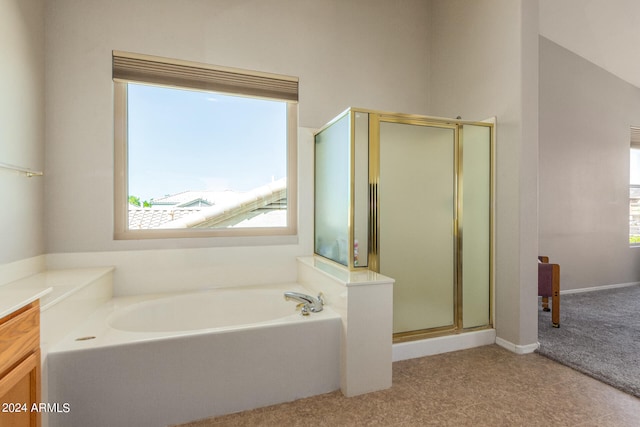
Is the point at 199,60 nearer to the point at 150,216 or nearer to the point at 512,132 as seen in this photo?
the point at 150,216

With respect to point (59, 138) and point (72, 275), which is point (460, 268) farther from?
point (59, 138)

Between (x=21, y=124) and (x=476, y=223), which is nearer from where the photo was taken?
(x=21, y=124)

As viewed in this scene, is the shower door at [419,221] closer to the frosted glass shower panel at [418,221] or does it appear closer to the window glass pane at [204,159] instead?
the frosted glass shower panel at [418,221]

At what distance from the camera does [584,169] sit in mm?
4078

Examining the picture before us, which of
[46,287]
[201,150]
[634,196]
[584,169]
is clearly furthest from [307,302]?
[634,196]

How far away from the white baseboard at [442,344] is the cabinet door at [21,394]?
1968 millimetres

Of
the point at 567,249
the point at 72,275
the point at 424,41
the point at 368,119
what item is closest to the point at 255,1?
the point at 368,119

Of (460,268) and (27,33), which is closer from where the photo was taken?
(27,33)

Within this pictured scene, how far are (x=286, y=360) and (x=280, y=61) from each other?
2344 millimetres

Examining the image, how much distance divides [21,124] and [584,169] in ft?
18.1

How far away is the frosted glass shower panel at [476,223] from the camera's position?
8.47 feet

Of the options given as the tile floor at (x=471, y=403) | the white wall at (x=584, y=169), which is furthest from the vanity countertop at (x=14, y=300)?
the white wall at (x=584, y=169)

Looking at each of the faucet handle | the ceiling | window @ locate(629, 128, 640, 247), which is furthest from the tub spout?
window @ locate(629, 128, 640, 247)

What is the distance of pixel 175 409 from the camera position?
162cm
